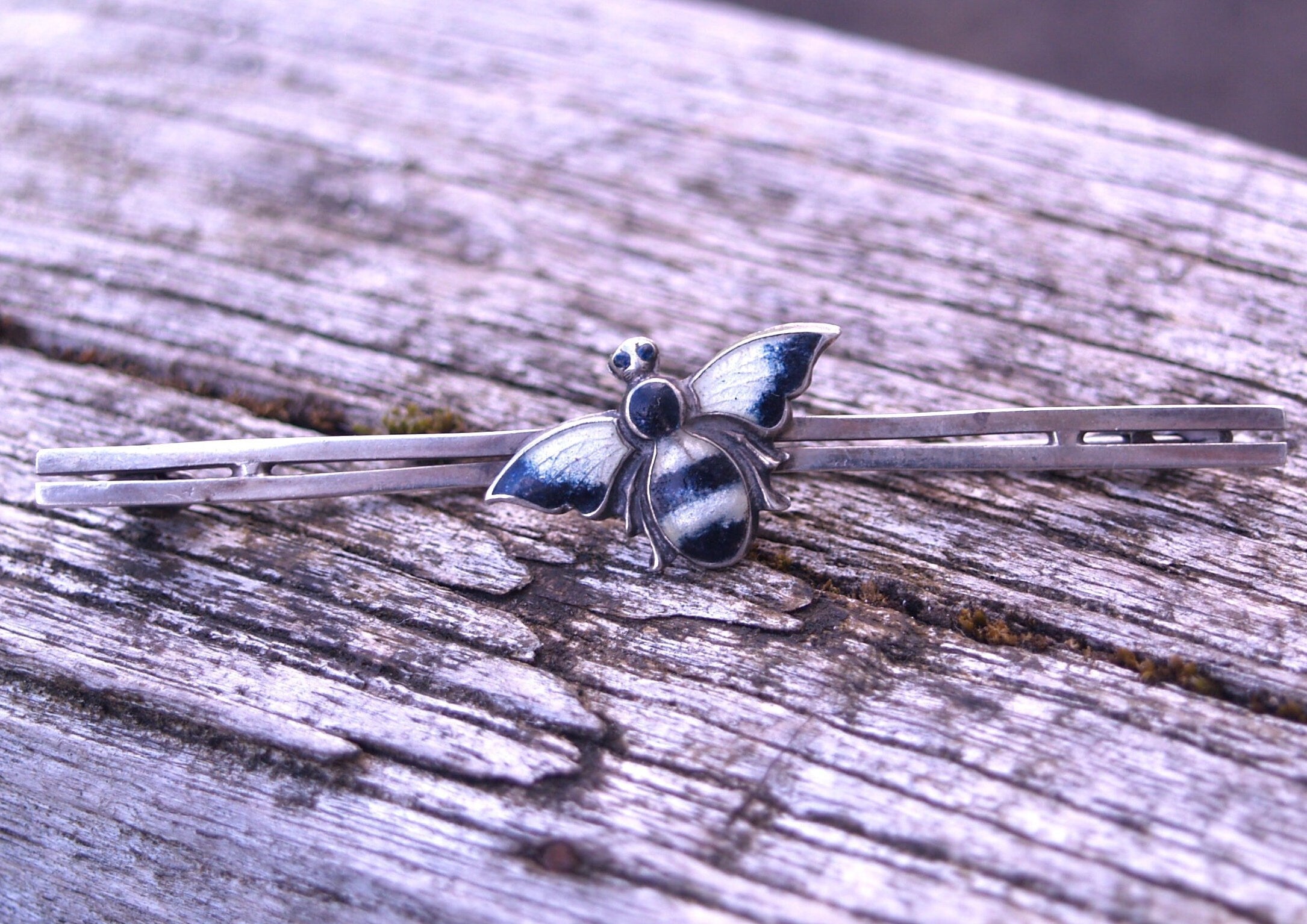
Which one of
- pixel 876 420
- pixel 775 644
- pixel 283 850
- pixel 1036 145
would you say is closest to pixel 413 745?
pixel 283 850

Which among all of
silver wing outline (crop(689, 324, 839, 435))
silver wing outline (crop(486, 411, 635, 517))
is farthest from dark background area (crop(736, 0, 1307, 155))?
silver wing outline (crop(486, 411, 635, 517))

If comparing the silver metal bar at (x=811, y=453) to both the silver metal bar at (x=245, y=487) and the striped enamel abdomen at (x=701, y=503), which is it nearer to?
the silver metal bar at (x=245, y=487)

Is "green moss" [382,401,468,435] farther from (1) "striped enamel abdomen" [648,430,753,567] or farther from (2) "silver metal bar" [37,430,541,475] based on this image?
(1) "striped enamel abdomen" [648,430,753,567]

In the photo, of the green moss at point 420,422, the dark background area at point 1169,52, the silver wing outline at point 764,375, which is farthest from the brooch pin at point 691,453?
the dark background area at point 1169,52

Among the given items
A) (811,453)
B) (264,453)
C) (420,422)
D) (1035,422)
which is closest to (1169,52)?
(1035,422)

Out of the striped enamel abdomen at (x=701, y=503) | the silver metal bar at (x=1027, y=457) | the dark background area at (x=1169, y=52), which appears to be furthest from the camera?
the dark background area at (x=1169, y=52)

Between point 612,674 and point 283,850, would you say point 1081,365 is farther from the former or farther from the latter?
point 283,850

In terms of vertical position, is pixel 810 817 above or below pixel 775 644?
below
